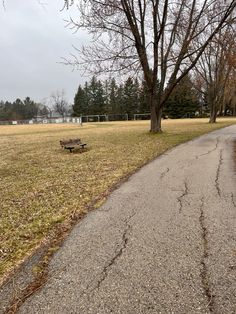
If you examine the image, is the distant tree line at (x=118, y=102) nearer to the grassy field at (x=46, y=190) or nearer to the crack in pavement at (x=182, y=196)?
the grassy field at (x=46, y=190)

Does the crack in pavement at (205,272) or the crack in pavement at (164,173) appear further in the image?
the crack in pavement at (164,173)

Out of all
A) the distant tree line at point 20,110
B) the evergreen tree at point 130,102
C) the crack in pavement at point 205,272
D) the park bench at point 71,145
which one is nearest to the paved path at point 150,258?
the crack in pavement at point 205,272

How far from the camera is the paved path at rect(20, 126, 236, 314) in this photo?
116 inches

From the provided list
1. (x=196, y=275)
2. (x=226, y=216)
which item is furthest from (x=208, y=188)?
(x=196, y=275)

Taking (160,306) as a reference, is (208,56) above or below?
above

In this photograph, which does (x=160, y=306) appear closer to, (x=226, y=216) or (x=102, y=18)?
(x=226, y=216)

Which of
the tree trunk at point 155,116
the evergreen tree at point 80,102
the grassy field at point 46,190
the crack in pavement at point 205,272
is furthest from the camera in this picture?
the evergreen tree at point 80,102

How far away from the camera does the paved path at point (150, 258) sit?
2.94m

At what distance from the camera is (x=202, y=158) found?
35.4 ft

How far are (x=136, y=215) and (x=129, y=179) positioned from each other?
2828 millimetres

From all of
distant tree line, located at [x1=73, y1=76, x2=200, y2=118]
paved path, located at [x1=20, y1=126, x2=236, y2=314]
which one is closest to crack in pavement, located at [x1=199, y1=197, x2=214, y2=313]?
paved path, located at [x1=20, y1=126, x2=236, y2=314]

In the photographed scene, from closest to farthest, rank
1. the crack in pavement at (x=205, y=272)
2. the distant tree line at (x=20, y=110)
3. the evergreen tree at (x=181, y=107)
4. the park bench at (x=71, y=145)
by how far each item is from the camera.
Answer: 1. the crack in pavement at (x=205, y=272)
2. the park bench at (x=71, y=145)
3. the evergreen tree at (x=181, y=107)
4. the distant tree line at (x=20, y=110)

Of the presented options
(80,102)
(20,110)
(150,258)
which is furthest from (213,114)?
(20,110)

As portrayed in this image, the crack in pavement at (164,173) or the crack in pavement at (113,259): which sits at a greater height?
the crack in pavement at (113,259)
